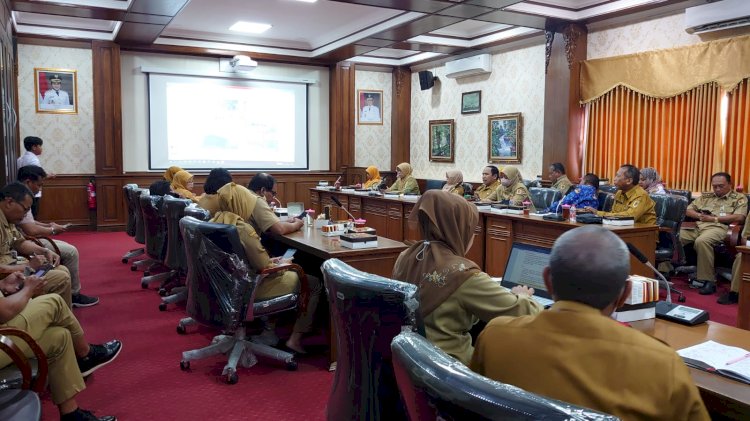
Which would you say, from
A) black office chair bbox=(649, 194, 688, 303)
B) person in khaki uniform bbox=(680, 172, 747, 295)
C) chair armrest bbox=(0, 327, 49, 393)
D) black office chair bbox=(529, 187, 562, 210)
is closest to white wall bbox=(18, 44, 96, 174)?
black office chair bbox=(529, 187, 562, 210)

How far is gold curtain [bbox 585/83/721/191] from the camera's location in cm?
652

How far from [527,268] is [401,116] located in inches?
356

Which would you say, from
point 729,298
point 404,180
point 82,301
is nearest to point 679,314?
point 729,298

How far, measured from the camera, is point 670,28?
266 inches

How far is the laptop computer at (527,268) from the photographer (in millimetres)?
2357

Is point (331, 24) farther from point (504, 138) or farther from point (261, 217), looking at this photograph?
point (261, 217)

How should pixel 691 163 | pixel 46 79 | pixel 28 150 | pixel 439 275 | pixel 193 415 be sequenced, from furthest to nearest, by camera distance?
pixel 46 79
pixel 28 150
pixel 691 163
pixel 193 415
pixel 439 275

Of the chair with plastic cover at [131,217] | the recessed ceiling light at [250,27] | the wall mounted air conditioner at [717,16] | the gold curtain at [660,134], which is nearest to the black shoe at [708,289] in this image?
the gold curtain at [660,134]

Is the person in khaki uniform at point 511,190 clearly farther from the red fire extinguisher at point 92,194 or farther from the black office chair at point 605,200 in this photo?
the red fire extinguisher at point 92,194

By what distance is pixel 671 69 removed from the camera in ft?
22.1

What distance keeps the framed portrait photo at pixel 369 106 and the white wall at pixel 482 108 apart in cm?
65

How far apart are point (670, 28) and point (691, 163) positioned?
5.24 feet

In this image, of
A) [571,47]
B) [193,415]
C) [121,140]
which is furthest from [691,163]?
[121,140]

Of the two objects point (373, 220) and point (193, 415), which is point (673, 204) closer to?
point (373, 220)
